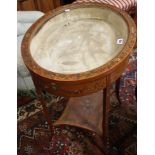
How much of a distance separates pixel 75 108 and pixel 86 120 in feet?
0.40

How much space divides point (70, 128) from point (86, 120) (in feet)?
0.49

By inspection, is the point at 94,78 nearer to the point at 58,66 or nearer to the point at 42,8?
the point at 58,66

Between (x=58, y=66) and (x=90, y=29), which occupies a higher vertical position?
(x=90, y=29)

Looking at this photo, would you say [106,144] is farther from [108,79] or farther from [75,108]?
[108,79]

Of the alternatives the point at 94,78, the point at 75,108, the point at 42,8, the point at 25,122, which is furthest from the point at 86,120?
the point at 42,8

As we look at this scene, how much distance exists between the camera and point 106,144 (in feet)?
4.30

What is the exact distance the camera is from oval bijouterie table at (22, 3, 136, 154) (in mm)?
999

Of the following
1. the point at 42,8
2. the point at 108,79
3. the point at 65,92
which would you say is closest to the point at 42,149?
the point at 65,92

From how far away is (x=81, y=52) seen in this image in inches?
44.5

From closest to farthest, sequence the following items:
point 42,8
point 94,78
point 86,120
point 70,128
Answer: point 94,78 < point 86,120 < point 70,128 < point 42,8

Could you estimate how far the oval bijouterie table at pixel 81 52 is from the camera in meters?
1.00

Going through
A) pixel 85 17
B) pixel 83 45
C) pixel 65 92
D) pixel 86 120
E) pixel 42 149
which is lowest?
pixel 42 149

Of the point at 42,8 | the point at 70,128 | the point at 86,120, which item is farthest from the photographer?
the point at 42,8

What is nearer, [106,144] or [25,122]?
[106,144]
